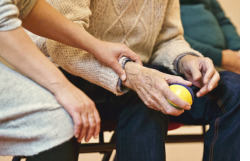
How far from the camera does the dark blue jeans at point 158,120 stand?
87 centimetres

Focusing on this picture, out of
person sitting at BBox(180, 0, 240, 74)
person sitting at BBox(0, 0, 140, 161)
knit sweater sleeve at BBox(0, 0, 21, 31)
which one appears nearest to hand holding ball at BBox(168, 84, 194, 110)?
person sitting at BBox(0, 0, 140, 161)

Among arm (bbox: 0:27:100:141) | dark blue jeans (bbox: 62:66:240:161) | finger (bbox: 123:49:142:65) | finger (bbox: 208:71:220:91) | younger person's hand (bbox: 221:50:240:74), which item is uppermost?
arm (bbox: 0:27:100:141)

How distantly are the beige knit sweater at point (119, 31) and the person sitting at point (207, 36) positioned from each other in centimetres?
57

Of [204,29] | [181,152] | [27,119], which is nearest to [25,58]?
[27,119]

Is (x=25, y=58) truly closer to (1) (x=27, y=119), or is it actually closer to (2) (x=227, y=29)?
(1) (x=27, y=119)

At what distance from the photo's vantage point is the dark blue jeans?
87 centimetres

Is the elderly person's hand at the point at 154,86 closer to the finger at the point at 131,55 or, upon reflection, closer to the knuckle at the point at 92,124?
the finger at the point at 131,55

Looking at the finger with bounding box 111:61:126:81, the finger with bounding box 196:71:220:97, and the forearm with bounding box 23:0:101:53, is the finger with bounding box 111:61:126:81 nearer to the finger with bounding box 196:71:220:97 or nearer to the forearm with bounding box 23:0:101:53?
the forearm with bounding box 23:0:101:53

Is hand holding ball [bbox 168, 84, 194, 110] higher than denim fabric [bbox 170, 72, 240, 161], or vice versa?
hand holding ball [bbox 168, 84, 194, 110]

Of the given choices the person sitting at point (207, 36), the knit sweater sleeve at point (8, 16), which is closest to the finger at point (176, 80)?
the knit sweater sleeve at point (8, 16)

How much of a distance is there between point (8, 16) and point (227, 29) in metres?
1.65

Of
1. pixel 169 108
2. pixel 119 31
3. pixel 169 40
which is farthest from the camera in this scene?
pixel 169 40

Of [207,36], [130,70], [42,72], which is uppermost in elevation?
[42,72]

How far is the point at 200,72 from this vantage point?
96 centimetres
